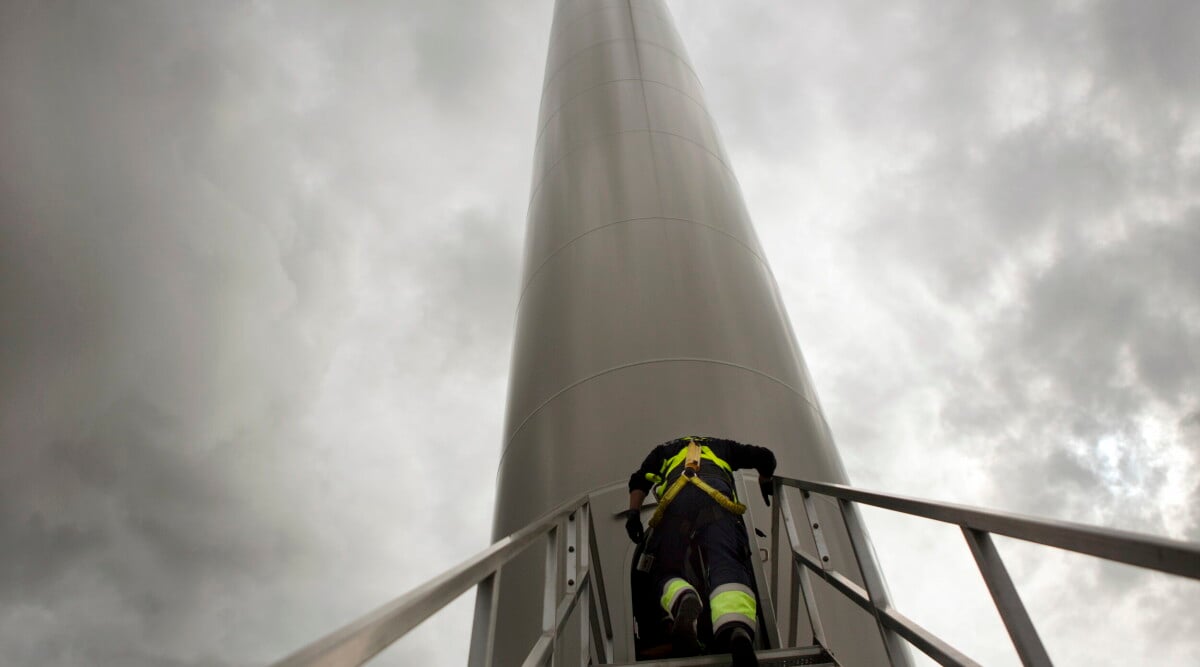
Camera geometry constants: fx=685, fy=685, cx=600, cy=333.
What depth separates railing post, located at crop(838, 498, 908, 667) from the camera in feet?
8.81

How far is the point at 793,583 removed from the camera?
12.5ft

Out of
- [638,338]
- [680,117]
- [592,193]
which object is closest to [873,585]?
[638,338]

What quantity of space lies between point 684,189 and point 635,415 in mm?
2979

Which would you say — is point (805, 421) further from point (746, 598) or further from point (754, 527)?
point (746, 598)

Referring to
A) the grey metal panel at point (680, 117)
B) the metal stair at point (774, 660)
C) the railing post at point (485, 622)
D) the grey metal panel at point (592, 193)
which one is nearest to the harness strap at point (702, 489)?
the metal stair at point (774, 660)

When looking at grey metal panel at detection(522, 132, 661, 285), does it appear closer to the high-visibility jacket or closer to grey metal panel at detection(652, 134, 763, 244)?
grey metal panel at detection(652, 134, 763, 244)

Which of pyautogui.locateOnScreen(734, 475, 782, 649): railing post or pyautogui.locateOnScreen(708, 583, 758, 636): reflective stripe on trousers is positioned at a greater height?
pyautogui.locateOnScreen(734, 475, 782, 649): railing post

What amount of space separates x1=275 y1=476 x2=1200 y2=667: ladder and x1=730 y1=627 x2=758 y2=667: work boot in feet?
0.89

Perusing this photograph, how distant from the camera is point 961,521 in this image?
208 centimetres

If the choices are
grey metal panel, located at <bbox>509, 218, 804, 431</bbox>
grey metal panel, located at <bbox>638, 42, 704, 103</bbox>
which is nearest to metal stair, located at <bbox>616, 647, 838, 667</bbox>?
grey metal panel, located at <bbox>509, 218, 804, 431</bbox>

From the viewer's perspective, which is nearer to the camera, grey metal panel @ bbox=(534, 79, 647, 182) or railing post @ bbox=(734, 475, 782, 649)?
railing post @ bbox=(734, 475, 782, 649)

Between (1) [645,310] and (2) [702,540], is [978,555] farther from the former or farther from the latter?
(1) [645,310]

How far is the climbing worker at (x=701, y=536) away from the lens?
294 cm

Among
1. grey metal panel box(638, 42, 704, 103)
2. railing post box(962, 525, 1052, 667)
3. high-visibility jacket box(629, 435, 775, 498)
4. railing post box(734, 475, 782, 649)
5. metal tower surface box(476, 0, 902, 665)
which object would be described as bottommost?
railing post box(962, 525, 1052, 667)
